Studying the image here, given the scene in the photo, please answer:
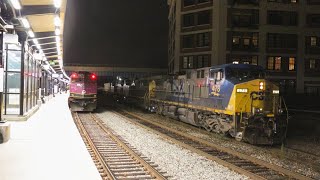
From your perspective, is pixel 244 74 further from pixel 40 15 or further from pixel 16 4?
pixel 16 4

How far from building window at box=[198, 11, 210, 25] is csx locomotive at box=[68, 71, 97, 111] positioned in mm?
25723

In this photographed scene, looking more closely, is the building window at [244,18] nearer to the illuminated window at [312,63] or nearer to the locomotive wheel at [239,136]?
the illuminated window at [312,63]

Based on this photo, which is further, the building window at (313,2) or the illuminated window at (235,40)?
the building window at (313,2)

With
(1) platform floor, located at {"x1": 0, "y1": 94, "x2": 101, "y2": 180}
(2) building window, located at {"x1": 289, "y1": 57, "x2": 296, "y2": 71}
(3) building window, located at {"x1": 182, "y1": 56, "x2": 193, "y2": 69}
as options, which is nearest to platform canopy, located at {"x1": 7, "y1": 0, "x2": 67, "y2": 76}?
(1) platform floor, located at {"x1": 0, "y1": 94, "x2": 101, "y2": 180}

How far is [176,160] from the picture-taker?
11.3 m

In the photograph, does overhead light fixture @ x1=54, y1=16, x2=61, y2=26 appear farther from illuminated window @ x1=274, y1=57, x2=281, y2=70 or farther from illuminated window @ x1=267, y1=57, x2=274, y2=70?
illuminated window @ x1=274, y1=57, x2=281, y2=70

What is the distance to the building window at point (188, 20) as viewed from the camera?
169 feet

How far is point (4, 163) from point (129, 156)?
399cm

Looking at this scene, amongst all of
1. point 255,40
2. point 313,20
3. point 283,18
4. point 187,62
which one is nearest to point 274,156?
point 255,40

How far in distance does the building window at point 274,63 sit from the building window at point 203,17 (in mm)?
9938

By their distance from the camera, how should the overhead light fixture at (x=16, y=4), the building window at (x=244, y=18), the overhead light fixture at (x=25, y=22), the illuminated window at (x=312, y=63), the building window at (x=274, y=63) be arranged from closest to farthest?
the overhead light fixture at (x=16, y=4), the overhead light fixture at (x=25, y=22), the building window at (x=244, y=18), the building window at (x=274, y=63), the illuminated window at (x=312, y=63)

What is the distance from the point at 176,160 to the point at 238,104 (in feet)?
15.7

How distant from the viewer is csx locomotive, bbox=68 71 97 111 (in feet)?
90.4

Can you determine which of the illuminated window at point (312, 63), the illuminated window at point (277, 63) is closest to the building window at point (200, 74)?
the illuminated window at point (277, 63)
